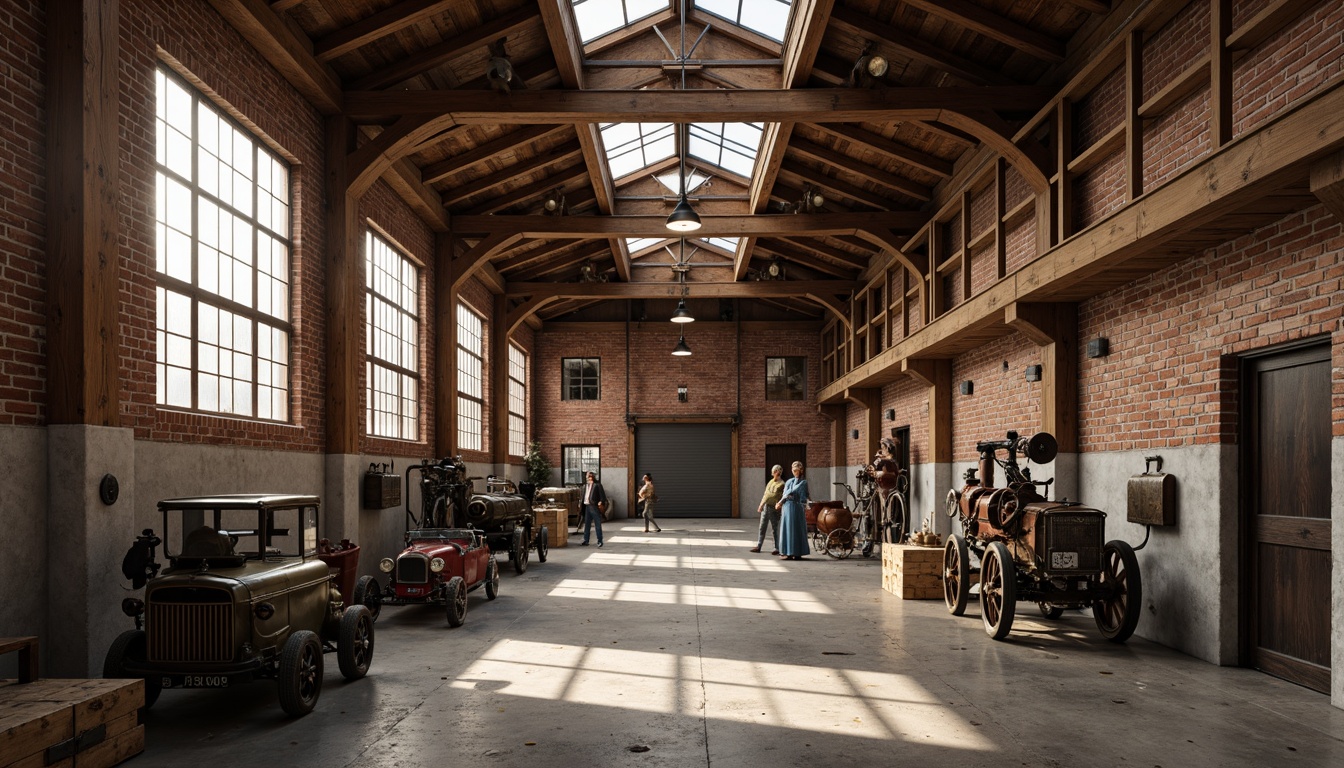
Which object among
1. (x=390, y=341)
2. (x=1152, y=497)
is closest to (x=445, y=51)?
(x=390, y=341)

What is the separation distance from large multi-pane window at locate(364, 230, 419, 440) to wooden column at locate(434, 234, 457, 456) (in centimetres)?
73

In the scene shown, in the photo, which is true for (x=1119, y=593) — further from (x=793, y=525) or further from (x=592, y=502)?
(x=592, y=502)

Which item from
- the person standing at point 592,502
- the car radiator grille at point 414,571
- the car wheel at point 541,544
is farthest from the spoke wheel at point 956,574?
the person standing at point 592,502

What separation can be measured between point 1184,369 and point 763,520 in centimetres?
981

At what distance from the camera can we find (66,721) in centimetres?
447

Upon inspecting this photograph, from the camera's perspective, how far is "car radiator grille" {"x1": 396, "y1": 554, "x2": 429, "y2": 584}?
9.34 meters

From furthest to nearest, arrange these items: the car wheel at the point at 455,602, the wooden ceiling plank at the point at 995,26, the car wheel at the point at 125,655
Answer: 1. the wooden ceiling plank at the point at 995,26
2. the car wheel at the point at 455,602
3. the car wheel at the point at 125,655

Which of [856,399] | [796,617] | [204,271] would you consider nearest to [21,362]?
[204,271]

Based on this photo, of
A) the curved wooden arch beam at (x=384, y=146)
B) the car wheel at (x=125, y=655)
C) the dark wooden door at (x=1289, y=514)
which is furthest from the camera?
the curved wooden arch beam at (x=384, y=146)

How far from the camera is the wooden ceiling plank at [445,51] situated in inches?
410

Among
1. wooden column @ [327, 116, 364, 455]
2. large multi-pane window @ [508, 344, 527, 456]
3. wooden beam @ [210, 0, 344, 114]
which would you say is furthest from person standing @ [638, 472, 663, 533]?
wooden beam @ [210, 0, 344, 114]

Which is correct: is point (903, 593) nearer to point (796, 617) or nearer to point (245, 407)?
point (796, 617)

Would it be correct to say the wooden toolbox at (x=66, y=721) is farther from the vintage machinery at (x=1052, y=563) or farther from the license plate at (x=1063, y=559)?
the license plate at (x=1063, y=559)

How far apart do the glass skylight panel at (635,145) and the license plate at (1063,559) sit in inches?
383
